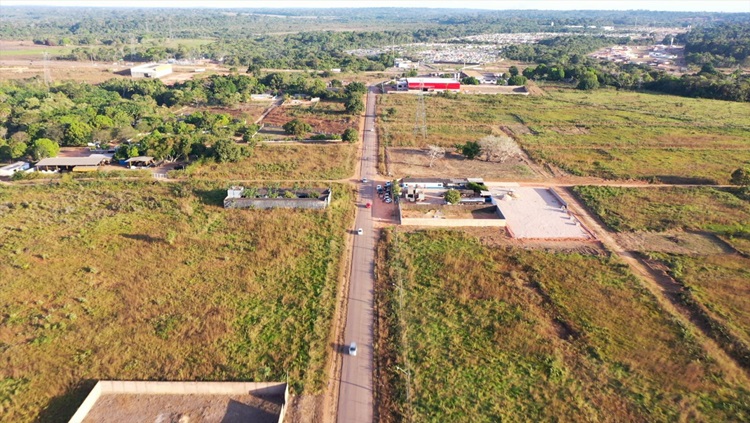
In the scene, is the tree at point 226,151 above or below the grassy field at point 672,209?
above

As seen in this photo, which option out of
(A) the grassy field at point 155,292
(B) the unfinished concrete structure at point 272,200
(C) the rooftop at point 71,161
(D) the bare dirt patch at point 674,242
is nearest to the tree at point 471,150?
(A) the grassy field at point 155,292

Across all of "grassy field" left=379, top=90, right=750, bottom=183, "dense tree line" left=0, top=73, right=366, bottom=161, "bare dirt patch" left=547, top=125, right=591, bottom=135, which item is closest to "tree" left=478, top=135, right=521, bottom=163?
"grassy field" left=379, top=90, right=750, bottom=183

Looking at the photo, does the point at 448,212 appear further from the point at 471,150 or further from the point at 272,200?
the point at 272,200

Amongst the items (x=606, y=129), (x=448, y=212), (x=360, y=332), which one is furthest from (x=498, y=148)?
(x=360, y=332)

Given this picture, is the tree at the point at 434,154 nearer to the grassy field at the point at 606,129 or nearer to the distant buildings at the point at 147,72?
the grassy field at the point at 606,129

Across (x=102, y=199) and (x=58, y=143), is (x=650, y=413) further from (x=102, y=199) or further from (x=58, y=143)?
(x=58, y=143)

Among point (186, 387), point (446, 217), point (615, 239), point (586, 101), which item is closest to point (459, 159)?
point (446, 217)

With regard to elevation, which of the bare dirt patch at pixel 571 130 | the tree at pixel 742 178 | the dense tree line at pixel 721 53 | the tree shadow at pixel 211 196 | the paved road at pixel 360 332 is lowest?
the paved road at pixel 360 332
